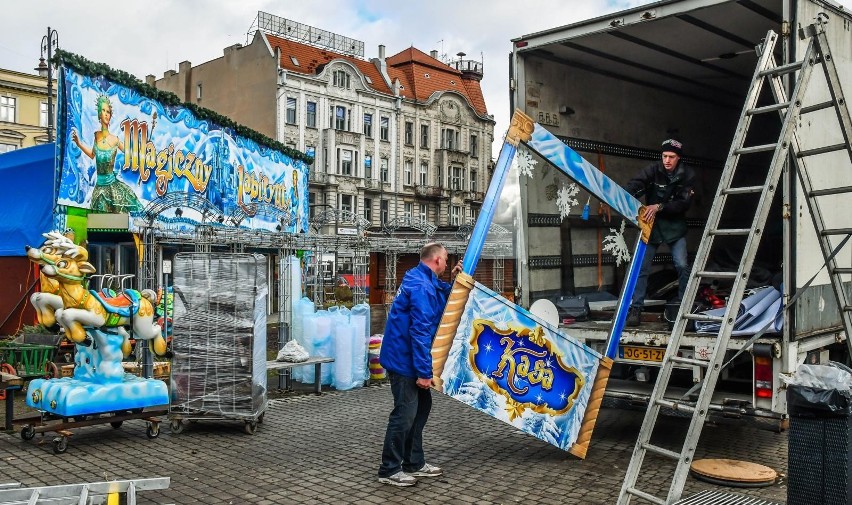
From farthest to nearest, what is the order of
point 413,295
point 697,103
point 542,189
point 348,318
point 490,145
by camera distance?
point 490,145, point 348,318, point 697,103, point 542,189, point 413,295

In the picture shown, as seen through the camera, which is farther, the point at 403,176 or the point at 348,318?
the point at 403,176

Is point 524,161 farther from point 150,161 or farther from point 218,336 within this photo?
point 150,161

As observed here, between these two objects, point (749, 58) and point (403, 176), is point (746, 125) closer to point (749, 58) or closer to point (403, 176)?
point (749, 58)

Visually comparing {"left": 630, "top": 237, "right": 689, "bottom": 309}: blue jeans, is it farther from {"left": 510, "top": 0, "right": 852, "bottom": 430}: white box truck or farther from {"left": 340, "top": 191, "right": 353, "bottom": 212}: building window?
{"left": 340, "top": 191, "right": 353, "bottom": 212}: building window

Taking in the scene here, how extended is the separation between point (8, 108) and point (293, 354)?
41.3m

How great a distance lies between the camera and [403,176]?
170 ft

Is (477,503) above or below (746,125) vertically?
below

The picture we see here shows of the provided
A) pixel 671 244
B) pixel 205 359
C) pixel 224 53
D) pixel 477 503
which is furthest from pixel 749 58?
pixel 224 53

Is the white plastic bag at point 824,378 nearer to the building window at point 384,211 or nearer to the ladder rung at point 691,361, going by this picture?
the ladder rung at point 691,361

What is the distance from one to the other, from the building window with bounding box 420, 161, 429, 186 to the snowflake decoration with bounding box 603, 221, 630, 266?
1757 inches

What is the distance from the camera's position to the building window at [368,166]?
49.4 m

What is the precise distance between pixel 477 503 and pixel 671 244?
11.8ft

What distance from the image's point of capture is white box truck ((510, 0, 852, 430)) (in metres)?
6.18

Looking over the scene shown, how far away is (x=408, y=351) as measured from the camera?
6109 mm
